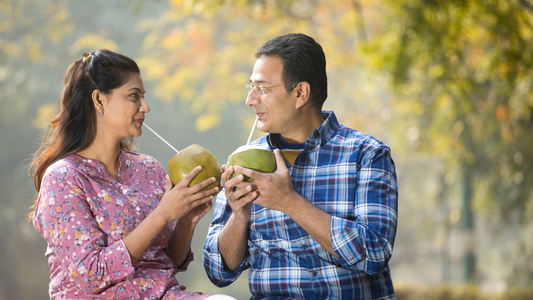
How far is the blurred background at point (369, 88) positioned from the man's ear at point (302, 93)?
173cm

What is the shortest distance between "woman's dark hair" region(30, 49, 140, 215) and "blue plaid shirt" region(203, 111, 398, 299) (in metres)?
0.72

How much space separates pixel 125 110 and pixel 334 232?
3.20 ft

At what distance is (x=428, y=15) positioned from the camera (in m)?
3.83

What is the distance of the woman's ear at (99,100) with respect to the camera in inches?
79.3

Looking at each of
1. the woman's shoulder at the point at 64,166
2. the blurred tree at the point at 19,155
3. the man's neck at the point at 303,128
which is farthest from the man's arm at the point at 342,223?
the blurred tree at the point at 19,155

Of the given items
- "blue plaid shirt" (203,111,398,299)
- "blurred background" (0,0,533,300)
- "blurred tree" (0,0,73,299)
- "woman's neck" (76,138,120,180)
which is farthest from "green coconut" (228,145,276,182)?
"blurred tree" (0,0,73,299)

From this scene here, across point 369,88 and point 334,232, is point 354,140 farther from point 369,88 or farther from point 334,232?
point 369,88

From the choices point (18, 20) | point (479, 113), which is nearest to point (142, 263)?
point (479, 113)

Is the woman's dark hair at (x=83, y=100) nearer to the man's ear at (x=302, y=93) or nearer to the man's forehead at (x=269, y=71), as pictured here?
the man's forehead at (x=269, y=71)

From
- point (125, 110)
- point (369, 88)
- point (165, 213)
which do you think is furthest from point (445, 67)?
point (369, 88)

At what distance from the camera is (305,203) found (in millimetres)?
1778

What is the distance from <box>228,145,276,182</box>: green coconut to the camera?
178cm

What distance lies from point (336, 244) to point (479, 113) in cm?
454

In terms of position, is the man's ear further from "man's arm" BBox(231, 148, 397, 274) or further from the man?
"man's arm" BBox(231, 148, 397, 274)
